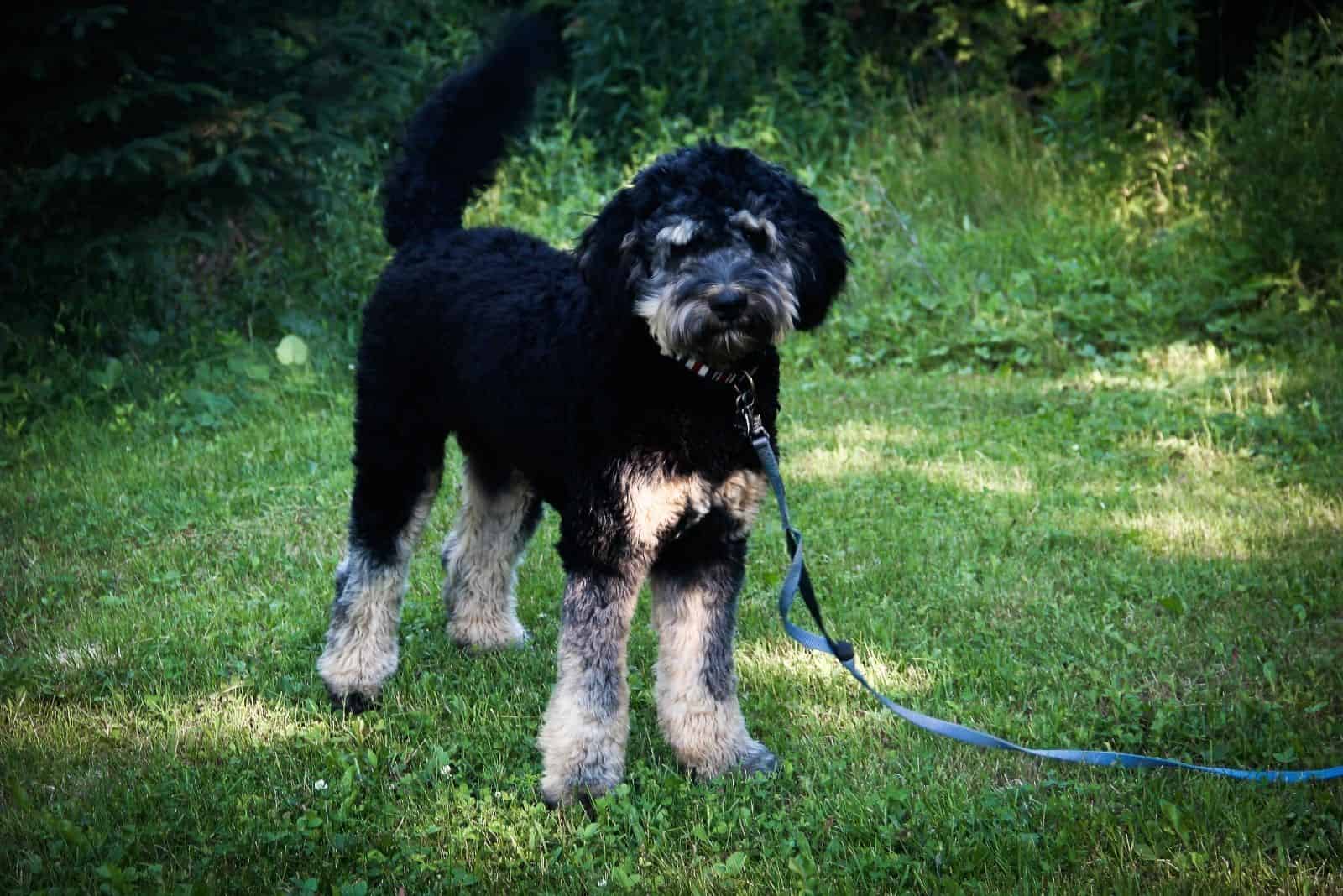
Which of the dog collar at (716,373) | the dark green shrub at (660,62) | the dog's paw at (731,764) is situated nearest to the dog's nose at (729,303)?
the dog collar at (716,373)

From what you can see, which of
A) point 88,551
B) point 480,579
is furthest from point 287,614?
point 88,551

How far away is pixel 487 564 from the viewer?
492 cm

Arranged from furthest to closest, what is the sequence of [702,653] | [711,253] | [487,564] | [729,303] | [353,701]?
[487,564] < [353,701] < [702,653] < [711,253] < [729,303]

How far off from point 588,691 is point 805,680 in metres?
1.18

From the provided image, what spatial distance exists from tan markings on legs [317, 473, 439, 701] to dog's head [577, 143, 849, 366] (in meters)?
1.51

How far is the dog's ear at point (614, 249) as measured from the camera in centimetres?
358

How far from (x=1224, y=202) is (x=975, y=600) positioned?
5.90 m

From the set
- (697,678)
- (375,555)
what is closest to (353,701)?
(375,555)

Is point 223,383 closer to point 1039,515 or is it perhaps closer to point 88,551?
point 88,551

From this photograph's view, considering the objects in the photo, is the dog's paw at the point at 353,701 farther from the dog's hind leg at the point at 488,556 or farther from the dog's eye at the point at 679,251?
the dog's eye at the point at 679,251

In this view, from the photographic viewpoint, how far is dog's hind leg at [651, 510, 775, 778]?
3.83 metres

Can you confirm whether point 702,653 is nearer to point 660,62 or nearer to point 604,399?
point 604,399

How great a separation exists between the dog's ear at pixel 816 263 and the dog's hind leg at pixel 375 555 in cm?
162

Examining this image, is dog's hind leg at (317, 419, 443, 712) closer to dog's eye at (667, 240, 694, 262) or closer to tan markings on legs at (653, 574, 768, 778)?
tan markings on legs at (653, 574, 768, 778)
